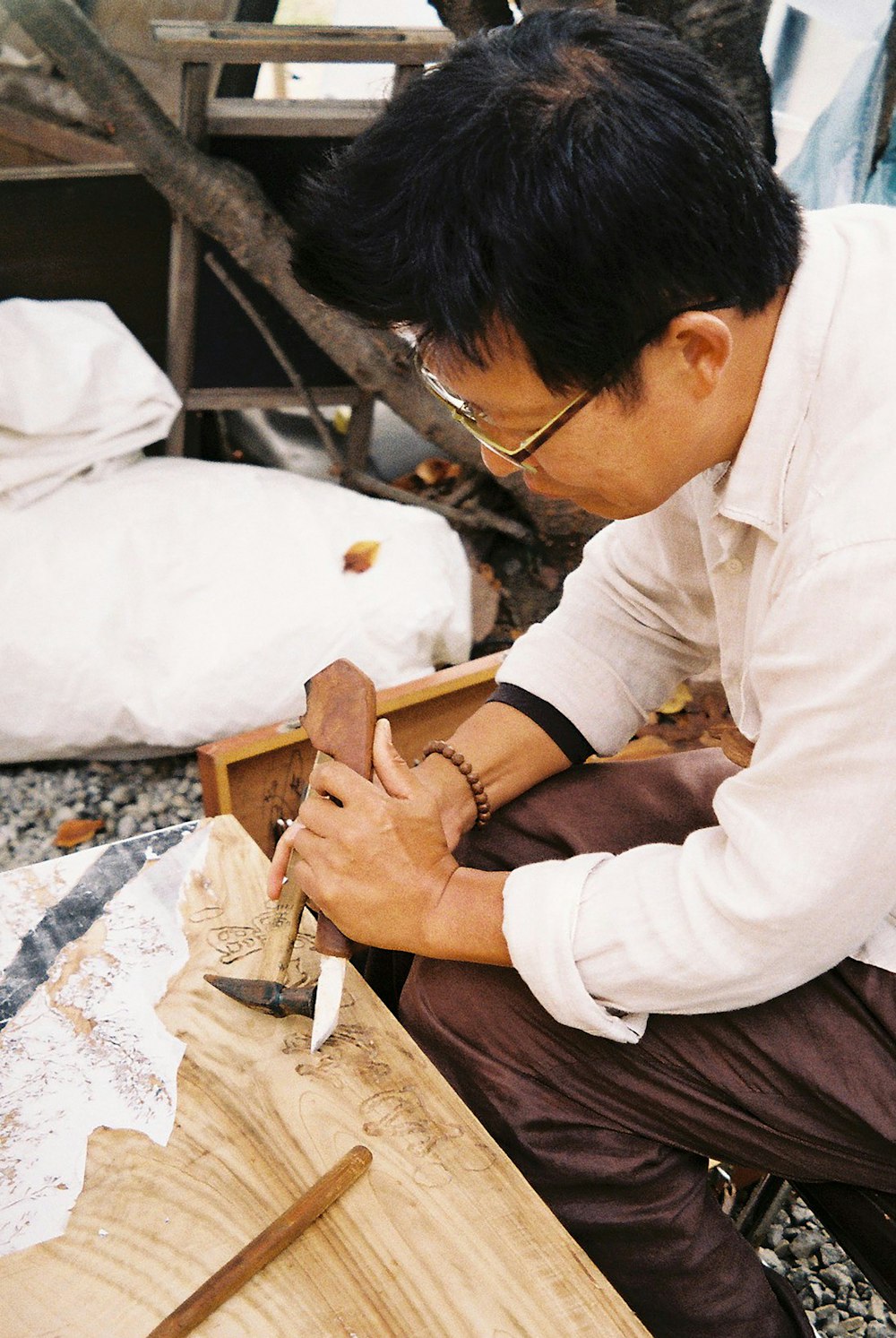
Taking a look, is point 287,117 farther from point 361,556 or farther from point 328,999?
point 328,999

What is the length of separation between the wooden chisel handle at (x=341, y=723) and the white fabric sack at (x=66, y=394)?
1.87m

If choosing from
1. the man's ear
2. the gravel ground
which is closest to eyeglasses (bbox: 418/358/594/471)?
the man's ear

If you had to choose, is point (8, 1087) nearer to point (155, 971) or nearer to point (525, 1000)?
point (155, 971)

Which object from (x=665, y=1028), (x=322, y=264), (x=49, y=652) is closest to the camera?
(x=322, y=264)

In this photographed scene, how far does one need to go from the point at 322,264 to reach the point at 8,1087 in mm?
1121

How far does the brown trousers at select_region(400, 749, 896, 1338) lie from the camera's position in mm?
1360

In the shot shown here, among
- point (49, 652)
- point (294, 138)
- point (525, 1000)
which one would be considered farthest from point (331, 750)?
point (294, 138)

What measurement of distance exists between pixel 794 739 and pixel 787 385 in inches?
16.0


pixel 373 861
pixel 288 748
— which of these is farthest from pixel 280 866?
pixel 288 748

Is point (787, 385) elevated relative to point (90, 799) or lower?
elevated

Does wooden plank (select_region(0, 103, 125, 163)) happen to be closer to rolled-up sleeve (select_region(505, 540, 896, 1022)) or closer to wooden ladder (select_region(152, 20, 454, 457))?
wooden ladder (select_region(152, 20, 454, 457))

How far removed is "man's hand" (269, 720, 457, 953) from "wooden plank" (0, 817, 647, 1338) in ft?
0.62

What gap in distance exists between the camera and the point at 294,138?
10.8 feet

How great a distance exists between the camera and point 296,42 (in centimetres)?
284
